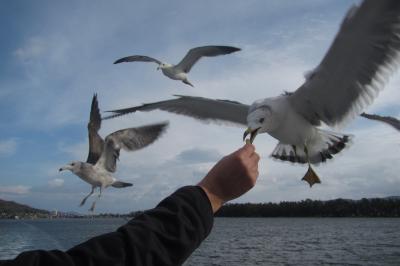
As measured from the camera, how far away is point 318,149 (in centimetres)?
509

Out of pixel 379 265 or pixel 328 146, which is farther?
pixel 379 265

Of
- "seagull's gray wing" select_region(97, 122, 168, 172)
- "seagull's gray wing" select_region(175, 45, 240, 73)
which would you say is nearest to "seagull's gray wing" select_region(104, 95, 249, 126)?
"seagull's gray wing" select_region(97, 122, 168, 172)

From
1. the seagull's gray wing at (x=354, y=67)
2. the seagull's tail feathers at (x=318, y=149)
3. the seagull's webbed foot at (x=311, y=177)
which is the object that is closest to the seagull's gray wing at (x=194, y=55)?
the seagull's tail feathers at (x=318, y=149)

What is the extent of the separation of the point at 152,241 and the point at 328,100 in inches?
152

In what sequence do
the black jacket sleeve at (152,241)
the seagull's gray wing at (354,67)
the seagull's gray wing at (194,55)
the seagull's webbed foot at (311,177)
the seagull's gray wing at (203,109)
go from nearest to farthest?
the black jacket sleeve at (152,241)
the seagull's gray wing at (354,67)
the seagull's webbed foot at (311,177)
the seagull's gray wing at (203,109)
the seagull's gray wing at (194,55)

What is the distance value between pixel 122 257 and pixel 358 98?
3.88 m

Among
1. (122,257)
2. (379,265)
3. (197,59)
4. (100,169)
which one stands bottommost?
(379,265)

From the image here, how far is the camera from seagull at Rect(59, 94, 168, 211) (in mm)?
6336

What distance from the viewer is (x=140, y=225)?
1.20m

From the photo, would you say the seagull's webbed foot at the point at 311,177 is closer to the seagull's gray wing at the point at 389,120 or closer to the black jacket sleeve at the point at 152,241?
the seagull's gray wing at the point at 389,120

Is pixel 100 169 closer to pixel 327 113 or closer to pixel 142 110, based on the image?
pixel 142 110

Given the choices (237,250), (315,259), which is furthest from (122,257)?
(237,250)

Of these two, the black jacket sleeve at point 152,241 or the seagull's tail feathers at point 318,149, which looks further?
the seagull's tail feathers at point 318,149

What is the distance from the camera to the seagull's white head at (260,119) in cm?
322
